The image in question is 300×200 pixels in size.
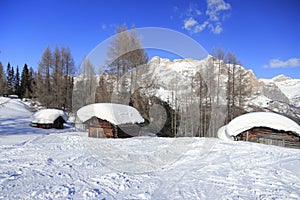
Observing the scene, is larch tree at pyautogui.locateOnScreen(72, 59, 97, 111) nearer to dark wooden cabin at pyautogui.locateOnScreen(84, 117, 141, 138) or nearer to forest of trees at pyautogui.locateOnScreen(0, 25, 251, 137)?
forest of trees at pyautogui.locateOnScreen(0, 25, 251, 137)

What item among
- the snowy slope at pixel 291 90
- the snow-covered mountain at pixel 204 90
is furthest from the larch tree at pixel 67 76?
the snowy slope at pixel 291 90

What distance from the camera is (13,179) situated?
5078 mm

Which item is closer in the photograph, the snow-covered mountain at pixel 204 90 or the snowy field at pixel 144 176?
the snowy field at pixel 144 176

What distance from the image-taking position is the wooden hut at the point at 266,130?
1229 cm

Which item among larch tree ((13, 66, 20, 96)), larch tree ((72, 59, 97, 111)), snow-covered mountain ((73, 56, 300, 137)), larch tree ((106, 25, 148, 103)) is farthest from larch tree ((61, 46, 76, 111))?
larch tree ((13, 66, 20, 96))

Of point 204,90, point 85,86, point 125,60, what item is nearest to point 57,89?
point 85,86

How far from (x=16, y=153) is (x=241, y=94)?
1818 centimetres

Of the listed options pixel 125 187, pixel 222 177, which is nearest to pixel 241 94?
pixel 222 177

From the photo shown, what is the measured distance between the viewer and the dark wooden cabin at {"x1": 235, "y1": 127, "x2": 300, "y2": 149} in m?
12.4

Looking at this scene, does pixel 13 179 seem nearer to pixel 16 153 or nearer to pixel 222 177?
pixel 16 153

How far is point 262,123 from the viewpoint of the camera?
1268 cm

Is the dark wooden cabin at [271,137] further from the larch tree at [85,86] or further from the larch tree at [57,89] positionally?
the larch tree at [57,89]

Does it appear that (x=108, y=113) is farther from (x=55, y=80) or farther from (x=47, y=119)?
(x=55, y=80)

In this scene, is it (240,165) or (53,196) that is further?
(240,165)
